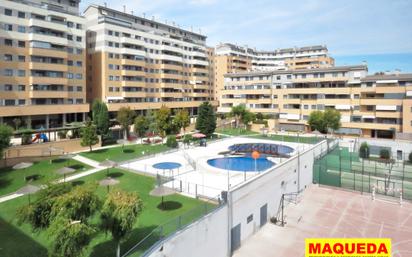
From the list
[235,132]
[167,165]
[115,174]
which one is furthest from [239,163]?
[235,132]

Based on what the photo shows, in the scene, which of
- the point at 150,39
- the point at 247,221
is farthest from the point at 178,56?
the point at 247,221

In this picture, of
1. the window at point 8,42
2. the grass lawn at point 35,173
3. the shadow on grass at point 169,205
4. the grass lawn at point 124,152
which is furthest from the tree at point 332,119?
the window at point 8,42

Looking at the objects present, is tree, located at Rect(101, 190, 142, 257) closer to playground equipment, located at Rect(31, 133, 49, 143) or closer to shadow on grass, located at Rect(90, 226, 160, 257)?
shadow on grass, located at Rect(90, 226, 160, 257)

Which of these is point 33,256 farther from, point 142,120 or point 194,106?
point 194,106

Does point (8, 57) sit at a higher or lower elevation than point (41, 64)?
higher

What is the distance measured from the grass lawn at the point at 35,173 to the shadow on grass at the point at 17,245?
20.4 feet

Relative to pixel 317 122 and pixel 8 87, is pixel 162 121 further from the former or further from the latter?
pixel 317 122

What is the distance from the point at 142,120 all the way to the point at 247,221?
28306mm

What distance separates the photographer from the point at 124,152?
3891cm

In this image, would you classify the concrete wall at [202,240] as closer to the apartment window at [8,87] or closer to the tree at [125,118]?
the tree at [125,118]

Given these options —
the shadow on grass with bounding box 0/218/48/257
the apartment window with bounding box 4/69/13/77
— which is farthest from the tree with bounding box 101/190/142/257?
the apartment window with bounding box 4/69/13/77

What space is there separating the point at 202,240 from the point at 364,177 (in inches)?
926

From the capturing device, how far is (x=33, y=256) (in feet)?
49.5

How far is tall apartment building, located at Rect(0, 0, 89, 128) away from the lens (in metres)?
44.6
